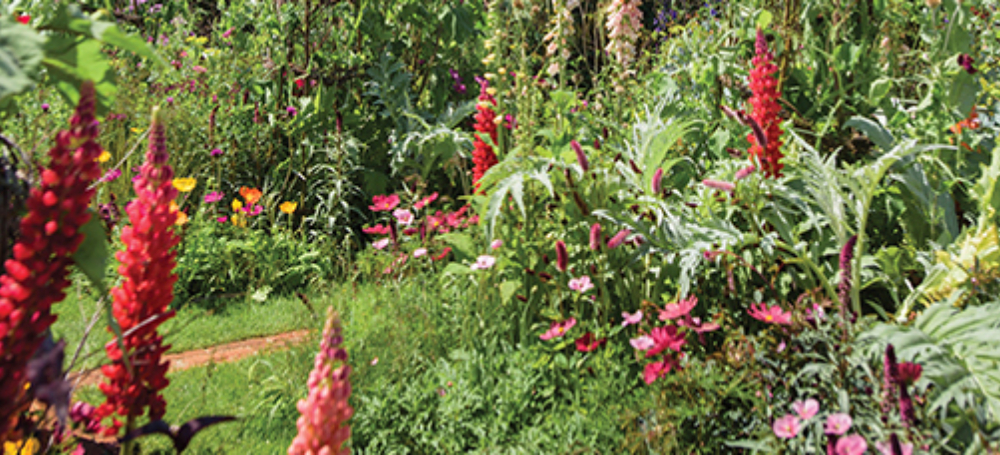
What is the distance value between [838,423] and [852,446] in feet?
0.20

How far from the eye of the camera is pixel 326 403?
1.05 metres

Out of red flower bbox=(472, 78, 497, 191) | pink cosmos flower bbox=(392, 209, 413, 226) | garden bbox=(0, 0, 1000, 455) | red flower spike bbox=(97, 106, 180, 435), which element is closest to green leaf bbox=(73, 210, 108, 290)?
garden bbox=(0, 0, 1000, 455)

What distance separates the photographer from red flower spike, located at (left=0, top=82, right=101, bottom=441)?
0.95 m

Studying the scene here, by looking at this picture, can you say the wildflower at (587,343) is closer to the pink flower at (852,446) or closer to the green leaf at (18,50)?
the pink flower at (852,446)

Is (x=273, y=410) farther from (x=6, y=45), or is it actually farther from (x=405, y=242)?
(x=6, y=45)

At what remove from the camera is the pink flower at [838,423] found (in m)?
1.50

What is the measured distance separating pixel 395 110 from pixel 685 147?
6.41ft

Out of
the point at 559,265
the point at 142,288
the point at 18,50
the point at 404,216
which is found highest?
the point at 18,50

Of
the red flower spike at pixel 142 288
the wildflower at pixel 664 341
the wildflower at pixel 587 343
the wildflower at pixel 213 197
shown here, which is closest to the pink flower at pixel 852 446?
the wildflower at pixel 664 341

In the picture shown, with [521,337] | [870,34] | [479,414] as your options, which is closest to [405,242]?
[521,337]

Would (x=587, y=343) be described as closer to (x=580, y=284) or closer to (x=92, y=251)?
(x=580, y=284)

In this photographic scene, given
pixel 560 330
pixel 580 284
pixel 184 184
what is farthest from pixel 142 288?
pixel 184 184

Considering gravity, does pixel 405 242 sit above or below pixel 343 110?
below

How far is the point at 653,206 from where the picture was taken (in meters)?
2.25
